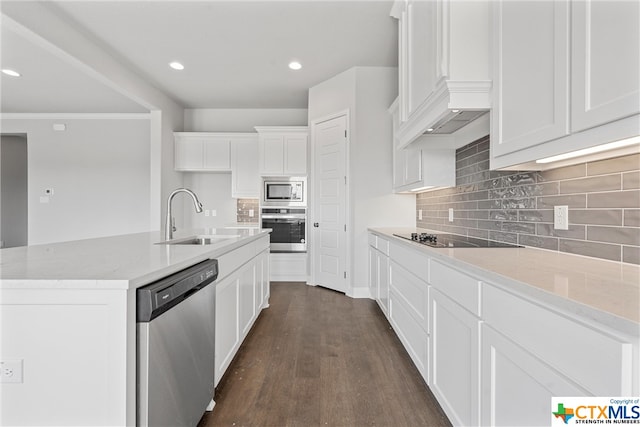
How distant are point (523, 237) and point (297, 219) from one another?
129 inches

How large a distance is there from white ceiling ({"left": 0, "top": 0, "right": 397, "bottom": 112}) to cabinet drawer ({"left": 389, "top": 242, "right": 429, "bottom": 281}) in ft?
7.25

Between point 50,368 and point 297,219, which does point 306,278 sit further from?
point 50,368

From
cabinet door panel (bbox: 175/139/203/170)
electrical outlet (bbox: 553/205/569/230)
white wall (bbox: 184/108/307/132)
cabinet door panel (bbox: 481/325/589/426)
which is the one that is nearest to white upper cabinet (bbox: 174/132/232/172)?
cabinet door panel (bbox: 175/139/203/170)

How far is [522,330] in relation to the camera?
0.87 m

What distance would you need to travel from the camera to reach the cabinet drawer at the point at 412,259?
66.5 inches

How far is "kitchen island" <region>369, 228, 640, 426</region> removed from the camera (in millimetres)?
626

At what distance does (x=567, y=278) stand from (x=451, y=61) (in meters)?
1.16

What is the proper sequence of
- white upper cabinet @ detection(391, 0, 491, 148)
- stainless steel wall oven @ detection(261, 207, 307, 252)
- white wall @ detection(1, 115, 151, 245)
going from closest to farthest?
1. white upper cabinet @ detection(391, 0, 491, 148)
2. stainless steel wall oven @ detection(261, 207, 307, 252)
3. white wall @ detection(1, 115, 151, 245)

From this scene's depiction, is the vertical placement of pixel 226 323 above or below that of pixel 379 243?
below

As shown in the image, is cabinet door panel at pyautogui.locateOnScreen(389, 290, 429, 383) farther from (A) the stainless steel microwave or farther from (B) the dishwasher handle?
(A) the stainless steel microwave

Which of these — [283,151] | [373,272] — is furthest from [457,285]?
[283,151]

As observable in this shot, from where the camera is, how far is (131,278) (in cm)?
91

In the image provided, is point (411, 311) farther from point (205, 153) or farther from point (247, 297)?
point (205, 153)

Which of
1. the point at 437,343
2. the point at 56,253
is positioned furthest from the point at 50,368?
the point at 437,343
